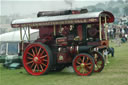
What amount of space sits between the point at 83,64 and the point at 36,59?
1.69 m

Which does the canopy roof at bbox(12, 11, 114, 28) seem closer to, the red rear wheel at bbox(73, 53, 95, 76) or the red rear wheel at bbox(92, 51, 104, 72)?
the red rear wheel at bbox(73, 53, 95, 76)

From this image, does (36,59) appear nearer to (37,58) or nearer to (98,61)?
(37,58)

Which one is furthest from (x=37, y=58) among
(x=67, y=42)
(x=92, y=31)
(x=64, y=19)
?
(x=92, y=31)

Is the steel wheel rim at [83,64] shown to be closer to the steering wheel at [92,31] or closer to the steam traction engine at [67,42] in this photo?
the steam traction engine at [67,42]


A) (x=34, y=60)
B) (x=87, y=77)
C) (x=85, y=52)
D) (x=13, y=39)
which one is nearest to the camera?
(x=87, y=77)

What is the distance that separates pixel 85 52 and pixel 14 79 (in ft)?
7.66

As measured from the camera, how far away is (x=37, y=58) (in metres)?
9.34

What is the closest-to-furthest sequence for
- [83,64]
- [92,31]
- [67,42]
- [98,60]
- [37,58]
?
[83,64] < [92,31] < [67,42] < [37,58] < [98,60]

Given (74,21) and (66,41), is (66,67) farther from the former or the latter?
(74,21)

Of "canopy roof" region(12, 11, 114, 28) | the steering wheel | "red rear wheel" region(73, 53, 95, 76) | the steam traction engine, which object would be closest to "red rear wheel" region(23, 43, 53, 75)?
the steam traction engine

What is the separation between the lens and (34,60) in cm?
941

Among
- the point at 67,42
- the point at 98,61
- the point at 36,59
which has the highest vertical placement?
the point at 67,42

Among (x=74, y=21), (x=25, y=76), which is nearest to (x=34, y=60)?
(x=25, y=76)

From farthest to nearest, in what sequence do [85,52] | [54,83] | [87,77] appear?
[85,52], [87,77], [54,83]
